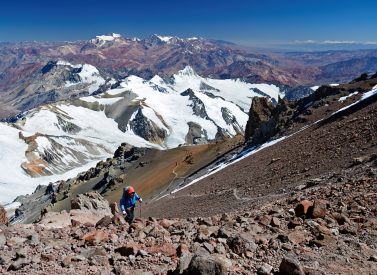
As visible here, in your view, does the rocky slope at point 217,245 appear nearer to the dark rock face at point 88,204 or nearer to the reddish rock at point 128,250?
the reddish rock at point 128,250

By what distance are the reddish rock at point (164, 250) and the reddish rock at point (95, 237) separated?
2007 mm

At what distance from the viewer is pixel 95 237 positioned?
46.8 ft

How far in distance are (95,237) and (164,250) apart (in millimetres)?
2604

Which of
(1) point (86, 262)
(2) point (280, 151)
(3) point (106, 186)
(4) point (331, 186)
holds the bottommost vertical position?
(3) point (106, 186)

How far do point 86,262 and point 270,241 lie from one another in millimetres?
5370

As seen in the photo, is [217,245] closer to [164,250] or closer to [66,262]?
[164,250]

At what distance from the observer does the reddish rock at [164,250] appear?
12842 millimetres

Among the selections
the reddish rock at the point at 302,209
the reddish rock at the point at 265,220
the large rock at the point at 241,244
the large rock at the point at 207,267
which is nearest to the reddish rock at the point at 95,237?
the large rock at the point at 241,244

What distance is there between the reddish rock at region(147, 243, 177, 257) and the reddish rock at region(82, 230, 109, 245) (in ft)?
6.58

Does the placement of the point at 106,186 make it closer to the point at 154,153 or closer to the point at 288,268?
the point at 154,153

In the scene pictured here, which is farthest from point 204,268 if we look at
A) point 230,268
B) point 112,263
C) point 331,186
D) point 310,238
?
point 331,186

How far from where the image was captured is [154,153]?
124 metres

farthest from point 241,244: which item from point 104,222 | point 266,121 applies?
point 266,121

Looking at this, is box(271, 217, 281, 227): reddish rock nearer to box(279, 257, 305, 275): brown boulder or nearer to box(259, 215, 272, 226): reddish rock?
box(259, 215, 272, 226): reddish rock
